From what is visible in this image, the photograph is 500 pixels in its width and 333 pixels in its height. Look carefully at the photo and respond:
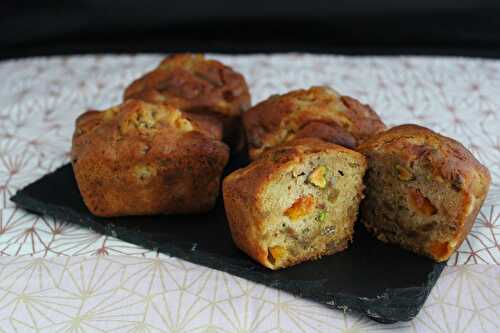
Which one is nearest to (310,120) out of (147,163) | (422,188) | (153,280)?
(422,188)

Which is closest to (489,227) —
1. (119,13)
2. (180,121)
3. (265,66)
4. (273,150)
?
(273,150)

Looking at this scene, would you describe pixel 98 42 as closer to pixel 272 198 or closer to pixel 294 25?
pixel 294 25

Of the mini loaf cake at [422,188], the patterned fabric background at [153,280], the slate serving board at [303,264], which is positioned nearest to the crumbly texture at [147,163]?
the slate serving board at [303,264]

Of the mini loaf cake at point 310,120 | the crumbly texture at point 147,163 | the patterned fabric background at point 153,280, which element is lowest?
the patterned fabric background at point 153,280

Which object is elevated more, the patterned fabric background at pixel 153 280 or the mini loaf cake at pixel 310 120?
the mini loaf cake at pixel 310 120

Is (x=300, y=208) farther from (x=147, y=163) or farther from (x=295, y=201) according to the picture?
(x=147, y=163)

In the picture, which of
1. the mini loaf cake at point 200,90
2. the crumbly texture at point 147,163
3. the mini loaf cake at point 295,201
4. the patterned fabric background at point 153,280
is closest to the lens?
the patterned fabric background at point 153,280

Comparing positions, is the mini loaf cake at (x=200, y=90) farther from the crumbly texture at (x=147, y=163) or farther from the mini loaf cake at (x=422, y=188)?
the mini loaf cake at (x=422, y=188)
